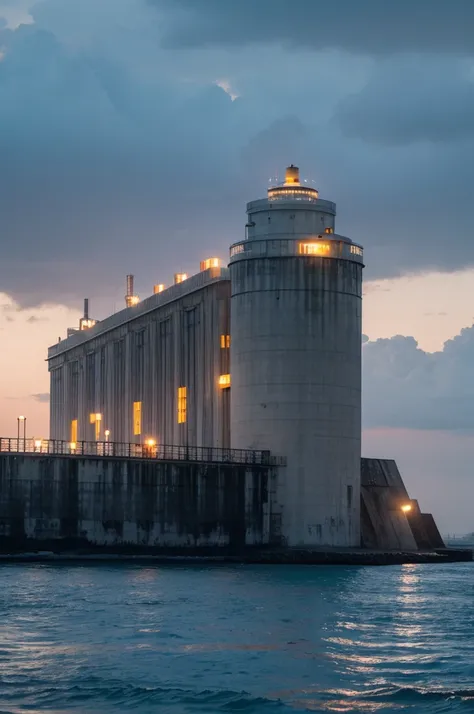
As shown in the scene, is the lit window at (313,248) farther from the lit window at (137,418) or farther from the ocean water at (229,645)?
the lit window at (137,418)

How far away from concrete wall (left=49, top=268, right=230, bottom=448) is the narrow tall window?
36 cm

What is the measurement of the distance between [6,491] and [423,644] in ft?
114

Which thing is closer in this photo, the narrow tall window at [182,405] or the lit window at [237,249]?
the lit window at [237,249]

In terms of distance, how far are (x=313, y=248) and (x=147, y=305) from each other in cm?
2749

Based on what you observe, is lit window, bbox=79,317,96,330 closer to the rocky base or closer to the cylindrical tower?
the cylindrical tower

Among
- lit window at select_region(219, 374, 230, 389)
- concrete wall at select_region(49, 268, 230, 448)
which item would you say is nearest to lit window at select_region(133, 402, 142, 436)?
concrete wall at select_region(49, 268, 230, 448)

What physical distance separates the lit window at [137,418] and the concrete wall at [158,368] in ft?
1.62

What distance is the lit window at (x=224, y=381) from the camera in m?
87.9

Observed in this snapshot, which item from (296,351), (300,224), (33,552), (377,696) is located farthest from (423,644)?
(300,224)

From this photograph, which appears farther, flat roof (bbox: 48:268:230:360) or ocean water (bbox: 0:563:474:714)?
flat roof (bbox: 48:268:230:360)

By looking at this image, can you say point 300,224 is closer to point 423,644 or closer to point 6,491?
point 6,491

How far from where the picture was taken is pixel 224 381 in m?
88.3

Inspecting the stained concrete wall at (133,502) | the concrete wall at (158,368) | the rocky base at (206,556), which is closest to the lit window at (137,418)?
the concrete wall at (158,368)

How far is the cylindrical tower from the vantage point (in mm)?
79812
